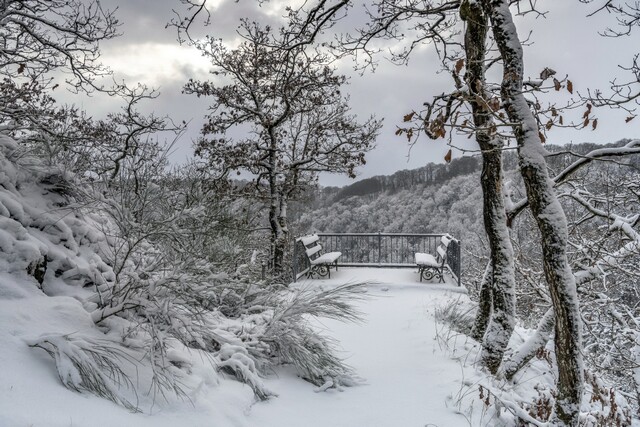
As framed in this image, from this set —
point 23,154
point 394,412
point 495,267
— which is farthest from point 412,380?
point 23,154

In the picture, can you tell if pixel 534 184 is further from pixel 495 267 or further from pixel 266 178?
pixel 266 178

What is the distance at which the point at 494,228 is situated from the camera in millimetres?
5512

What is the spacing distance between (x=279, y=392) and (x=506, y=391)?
2.38 metres

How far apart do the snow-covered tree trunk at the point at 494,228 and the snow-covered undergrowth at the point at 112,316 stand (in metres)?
1.86

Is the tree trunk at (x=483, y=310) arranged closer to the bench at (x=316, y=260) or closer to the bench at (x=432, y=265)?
the bench at (x=432, y=265)

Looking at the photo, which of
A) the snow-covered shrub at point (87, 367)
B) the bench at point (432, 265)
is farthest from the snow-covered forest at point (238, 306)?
the bench at point (432, 265)

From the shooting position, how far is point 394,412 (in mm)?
3881

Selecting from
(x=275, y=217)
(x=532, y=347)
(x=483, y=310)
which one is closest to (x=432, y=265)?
(x=275, y=217)

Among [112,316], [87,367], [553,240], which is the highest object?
[553,240]

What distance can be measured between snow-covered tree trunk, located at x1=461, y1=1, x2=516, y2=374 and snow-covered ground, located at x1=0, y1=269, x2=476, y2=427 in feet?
1.83

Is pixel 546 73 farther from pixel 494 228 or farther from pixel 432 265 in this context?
pixel 432 265

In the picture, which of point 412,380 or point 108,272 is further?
point 412,380

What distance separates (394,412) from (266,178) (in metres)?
9.33

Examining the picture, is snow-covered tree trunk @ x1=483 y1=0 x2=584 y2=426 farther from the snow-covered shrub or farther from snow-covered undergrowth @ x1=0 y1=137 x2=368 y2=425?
the snow-covered shrub
